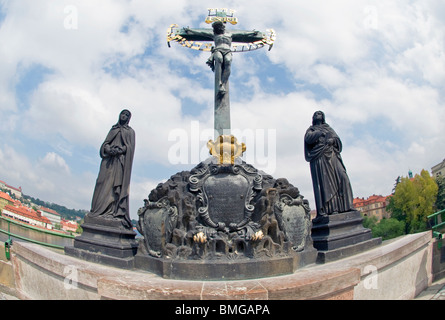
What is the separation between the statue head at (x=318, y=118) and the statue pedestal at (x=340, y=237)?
252 centimetres

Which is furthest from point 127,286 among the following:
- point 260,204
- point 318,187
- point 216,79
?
point 216,79

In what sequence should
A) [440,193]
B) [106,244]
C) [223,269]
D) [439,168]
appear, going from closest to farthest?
[223,269] → [106,244] → [440,193] → [439,168]

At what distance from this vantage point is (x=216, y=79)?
9.72 meters

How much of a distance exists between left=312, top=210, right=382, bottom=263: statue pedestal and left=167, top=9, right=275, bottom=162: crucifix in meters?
3.71

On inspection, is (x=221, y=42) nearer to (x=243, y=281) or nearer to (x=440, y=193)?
(x=243, y=281)

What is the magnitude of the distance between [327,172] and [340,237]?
1700 mm

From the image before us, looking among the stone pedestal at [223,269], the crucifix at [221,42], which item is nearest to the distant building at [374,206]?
the crucifix at [221,42]

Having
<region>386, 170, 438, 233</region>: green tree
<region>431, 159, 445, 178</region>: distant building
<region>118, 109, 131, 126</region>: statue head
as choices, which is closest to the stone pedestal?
<region>118, 109, 131, 126</region>: statue head

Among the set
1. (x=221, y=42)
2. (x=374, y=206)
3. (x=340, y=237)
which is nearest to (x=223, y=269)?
(x=340, y=237)

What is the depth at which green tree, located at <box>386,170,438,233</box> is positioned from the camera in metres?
34.2

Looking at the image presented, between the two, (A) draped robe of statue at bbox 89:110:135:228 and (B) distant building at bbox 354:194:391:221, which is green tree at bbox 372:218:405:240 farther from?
(A) draped robe of statue at bbox 89:110:135:228

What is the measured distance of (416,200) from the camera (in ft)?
117
